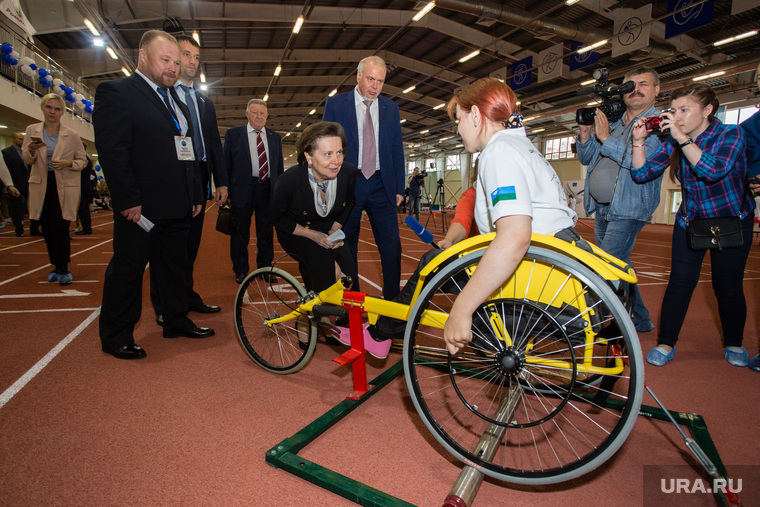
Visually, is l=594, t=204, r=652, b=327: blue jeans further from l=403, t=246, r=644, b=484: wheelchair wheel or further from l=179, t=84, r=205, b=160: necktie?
l=179, t=84, r=205, b=160: necktie

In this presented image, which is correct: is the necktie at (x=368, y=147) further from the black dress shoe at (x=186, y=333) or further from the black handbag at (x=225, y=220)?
the black handbag at (x=225, y=220)

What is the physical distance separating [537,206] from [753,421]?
1.67 meters

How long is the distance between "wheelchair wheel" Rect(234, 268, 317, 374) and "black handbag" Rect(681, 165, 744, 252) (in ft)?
7.57

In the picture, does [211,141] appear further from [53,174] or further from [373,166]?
[53,174]

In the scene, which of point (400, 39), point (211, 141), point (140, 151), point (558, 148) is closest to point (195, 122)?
point (211, 141)

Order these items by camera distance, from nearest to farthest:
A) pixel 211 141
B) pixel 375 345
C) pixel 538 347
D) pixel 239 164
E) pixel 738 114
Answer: pixel 538 347, pixel 375 345, pixel 211 141, pixel 239 164, pixel 738 114

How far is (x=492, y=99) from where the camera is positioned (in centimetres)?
141

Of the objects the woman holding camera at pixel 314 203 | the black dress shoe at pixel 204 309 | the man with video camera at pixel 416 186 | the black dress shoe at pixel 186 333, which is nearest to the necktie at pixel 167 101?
the woman holding camera at pixel 314 203

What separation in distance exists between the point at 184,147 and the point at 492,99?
2.06 metres

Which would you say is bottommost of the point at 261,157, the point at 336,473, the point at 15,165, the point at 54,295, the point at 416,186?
the point at 336,473

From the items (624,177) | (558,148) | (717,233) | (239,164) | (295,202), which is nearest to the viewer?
(717,233)

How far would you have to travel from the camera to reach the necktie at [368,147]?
120 inches

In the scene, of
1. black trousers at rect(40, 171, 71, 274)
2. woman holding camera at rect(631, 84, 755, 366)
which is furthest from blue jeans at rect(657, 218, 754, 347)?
black trousers at rect(40, 171, 71, 274)

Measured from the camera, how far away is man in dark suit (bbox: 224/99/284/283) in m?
4.53
